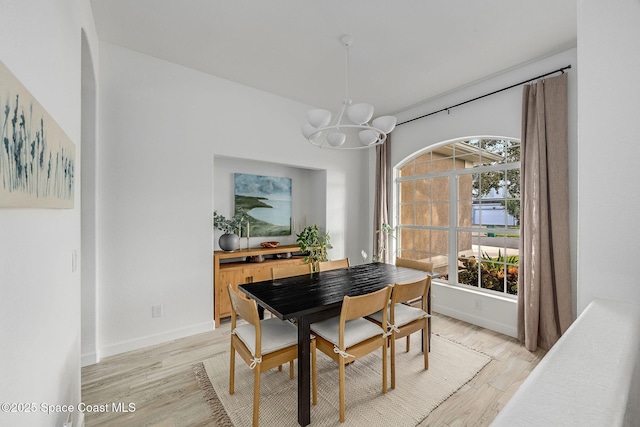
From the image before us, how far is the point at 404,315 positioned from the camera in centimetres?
219

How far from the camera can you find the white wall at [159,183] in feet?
8.27

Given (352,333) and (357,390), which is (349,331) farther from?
(357,390)

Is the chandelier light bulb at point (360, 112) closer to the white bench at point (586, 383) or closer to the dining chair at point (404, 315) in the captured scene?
the dining chair at point (404, 315)

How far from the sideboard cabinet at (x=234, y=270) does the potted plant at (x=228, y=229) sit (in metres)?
0.10

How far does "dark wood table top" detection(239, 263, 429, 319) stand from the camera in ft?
5.70

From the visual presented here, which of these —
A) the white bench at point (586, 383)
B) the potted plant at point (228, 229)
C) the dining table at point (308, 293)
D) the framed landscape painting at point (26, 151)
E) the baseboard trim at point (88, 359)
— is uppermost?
the framed landscape painting at point (26, 151)

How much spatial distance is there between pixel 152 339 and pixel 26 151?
259 cm

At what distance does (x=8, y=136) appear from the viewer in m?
0.63

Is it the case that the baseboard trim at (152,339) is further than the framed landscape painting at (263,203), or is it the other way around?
the framed landscape painting at (263,203)

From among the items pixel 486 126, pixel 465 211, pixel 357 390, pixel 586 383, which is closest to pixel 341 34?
pixel 486 126

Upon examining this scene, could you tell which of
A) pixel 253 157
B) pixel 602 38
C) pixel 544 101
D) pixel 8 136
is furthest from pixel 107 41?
pixel 544 101

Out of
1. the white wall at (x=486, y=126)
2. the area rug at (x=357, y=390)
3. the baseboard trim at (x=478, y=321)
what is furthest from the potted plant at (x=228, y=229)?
the baseboard trim at (x=478, y=321)

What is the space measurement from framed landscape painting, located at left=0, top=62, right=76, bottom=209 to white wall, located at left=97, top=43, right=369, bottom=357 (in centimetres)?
171

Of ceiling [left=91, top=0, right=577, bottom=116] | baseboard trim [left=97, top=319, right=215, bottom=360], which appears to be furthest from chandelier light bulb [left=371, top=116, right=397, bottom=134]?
baseboard trim [left=97, top=319, right=215, bottom=360]
